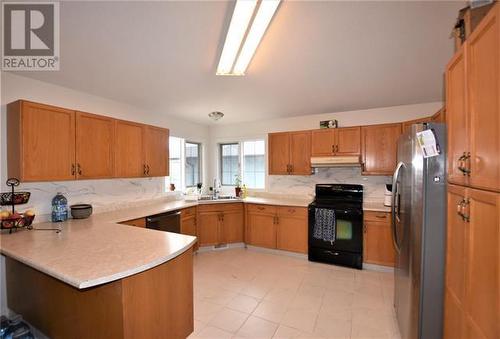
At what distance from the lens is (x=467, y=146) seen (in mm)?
1205

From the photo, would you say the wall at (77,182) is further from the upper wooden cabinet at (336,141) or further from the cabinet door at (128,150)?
the upper wooden cabinet at (336,141)

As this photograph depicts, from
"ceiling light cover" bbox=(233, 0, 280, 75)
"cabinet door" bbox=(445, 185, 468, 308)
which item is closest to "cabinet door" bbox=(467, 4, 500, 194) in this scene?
"cabinet door" bbox=(445, 185, 468, 308)

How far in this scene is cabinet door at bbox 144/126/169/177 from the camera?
3322 millimetres

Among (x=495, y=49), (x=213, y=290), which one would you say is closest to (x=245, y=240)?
(x=213, y=290)

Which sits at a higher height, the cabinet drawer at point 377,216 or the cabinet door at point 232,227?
the cabinet drawer at point 377,216

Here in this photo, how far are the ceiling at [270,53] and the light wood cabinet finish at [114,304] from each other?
175cm

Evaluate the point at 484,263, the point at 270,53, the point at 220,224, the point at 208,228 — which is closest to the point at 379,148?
the point at 270,53

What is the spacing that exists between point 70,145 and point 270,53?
2.32m

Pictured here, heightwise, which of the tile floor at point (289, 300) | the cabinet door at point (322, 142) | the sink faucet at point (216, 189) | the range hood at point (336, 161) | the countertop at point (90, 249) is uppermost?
the cabinet door at point (322, 142)

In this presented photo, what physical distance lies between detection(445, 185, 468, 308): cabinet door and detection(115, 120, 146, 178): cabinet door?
333cm

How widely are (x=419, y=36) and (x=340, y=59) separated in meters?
0.61

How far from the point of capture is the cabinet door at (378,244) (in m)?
3.17

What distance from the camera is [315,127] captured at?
13.7 feet

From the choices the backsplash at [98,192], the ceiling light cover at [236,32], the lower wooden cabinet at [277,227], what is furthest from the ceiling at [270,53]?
the lower wooden cabinet at [277,227]
